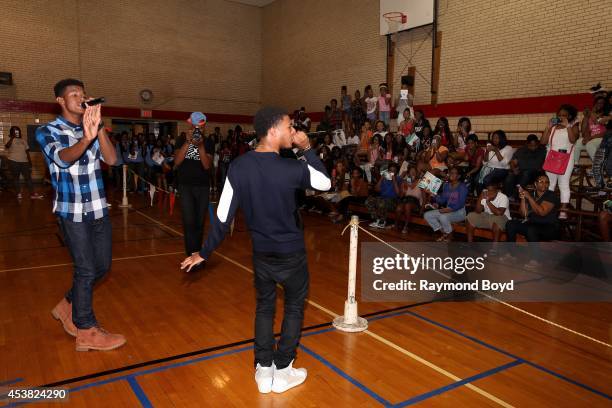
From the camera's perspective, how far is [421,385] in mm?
3205

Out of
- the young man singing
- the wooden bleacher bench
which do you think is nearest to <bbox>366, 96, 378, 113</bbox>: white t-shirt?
the wooden bleacher bench

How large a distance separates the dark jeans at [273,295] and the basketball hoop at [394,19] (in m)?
12.0

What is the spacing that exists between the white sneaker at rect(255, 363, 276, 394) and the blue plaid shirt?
5.61 ft

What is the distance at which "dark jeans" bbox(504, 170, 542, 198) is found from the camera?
8.09 m

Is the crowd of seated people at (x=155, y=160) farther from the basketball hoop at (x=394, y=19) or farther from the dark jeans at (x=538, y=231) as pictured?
the dark jeans at (x=538, y=231)

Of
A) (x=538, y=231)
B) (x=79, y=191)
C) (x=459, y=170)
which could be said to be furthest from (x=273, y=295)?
(x=459, y=170)

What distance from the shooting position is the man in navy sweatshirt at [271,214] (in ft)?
8.80

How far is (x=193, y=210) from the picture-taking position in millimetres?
5668

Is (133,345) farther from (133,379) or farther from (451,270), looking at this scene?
(451,270)

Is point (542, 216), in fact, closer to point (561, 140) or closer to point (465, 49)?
point (561, 140)

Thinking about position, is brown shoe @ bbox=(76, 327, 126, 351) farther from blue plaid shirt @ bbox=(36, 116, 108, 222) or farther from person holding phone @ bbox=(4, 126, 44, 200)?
person holding phone @ bbox=(4, 126, 44, 200)

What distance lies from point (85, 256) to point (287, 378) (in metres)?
1.78

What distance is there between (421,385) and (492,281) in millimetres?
3082

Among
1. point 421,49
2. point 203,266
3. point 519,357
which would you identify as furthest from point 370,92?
point 519,357
